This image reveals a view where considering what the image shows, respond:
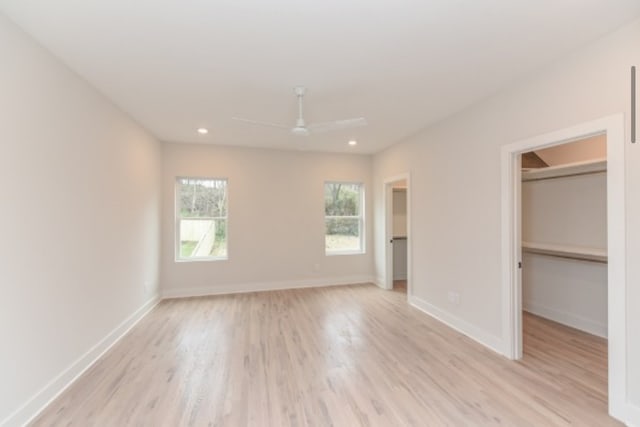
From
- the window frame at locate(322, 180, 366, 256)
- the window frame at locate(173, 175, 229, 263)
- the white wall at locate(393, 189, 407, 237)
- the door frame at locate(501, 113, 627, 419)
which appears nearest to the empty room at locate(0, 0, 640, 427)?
the door frame at locate(501, 113, 627, 419)

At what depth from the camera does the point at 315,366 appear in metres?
2.59

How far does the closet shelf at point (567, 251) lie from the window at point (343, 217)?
289cm

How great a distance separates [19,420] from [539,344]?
4480mm

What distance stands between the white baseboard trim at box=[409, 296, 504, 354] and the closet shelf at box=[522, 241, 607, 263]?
54.4 inches

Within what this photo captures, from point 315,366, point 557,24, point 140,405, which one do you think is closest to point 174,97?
point 140,405

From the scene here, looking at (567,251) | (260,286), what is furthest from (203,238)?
(567,251)

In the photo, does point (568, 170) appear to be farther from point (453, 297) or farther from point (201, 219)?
point (201, 219)

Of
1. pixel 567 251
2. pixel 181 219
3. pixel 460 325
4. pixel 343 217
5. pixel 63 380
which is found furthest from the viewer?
pixel 343 217

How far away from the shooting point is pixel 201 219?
5016 millimetres

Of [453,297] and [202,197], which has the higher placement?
[202,197]

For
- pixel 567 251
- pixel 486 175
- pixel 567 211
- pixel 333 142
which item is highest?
pixel 333 142

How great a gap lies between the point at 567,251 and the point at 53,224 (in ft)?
16.6

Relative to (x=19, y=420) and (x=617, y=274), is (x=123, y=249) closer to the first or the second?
(x=19, y=420)

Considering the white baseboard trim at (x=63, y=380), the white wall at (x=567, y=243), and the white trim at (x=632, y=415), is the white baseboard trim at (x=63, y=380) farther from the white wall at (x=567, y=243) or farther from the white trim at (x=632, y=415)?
the white wall at (x=567, y=243)
